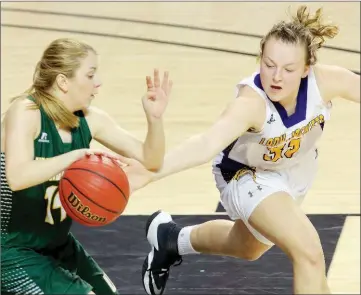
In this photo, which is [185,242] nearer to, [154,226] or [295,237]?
[154,226]

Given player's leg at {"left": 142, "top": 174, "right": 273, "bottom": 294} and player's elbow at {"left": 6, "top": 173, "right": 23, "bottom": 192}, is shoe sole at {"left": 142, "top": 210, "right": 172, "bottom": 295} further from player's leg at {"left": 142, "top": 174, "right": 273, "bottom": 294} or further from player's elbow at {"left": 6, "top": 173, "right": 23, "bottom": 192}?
player's elbow at {"left": 6, "top": 173, "right": 23, "bottom": 192}

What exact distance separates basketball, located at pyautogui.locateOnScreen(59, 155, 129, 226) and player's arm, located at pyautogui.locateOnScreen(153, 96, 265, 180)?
0.19m

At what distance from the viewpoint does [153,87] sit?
4582mm

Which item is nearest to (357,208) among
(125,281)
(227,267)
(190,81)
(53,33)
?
(227,267)

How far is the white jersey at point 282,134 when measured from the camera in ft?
16.3

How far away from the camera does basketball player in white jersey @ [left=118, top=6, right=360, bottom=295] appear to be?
470 cm

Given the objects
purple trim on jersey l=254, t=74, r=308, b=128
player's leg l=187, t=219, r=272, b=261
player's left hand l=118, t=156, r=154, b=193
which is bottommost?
player's leg l=187, t=219, r=272, b=261

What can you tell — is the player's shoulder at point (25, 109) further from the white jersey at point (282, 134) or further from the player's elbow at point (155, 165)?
the white jersey at point (282, 134)

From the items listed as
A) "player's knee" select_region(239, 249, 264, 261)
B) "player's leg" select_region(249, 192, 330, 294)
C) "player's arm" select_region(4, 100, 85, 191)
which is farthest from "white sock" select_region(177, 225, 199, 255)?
"player's arm" select_region(4, 100, 85, 191)

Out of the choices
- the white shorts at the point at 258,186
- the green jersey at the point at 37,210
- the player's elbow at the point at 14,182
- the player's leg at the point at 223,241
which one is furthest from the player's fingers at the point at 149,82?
the player's leg at the point at 223,241

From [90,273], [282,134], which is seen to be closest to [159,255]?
[90,273]

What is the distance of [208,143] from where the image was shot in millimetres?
4656

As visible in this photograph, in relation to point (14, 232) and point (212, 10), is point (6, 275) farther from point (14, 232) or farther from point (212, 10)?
point (212, 10)

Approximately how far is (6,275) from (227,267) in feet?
6.48
